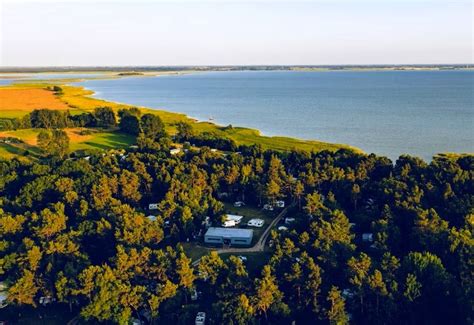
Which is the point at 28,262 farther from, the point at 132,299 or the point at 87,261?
the point at 132,299

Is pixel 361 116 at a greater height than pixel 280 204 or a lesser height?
greater

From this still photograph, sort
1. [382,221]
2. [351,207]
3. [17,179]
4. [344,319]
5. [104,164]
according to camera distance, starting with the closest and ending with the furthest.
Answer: [344,319] < [382,221] < [351,207] < [17,179] < [104,164]

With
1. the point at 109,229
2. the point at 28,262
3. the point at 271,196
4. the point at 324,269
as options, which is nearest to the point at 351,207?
the point at 271,196

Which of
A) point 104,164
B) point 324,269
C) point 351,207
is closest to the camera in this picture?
point 324,269

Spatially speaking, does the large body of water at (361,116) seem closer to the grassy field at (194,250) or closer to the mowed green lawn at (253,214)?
the mowed green lawn at (253,214)

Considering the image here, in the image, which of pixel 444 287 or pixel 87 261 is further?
pixel 87 261

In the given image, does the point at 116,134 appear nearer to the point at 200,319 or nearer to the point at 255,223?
the point at 255,223

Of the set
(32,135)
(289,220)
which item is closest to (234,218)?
(289,220)
